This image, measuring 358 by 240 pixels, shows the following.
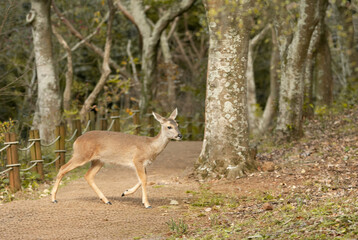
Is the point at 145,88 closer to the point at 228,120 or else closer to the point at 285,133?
the point at 285,133

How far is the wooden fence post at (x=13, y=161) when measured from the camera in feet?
38.8

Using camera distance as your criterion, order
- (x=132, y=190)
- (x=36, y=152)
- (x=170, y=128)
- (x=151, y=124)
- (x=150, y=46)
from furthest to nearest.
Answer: (x=150, y=46), (x=151, y=124), (x=36, y=152), (x=170, y=128), (x=132, y=190)

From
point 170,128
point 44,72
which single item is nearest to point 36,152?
point 44,72

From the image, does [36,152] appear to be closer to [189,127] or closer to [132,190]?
[132,190]

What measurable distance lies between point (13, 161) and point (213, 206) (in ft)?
15.6

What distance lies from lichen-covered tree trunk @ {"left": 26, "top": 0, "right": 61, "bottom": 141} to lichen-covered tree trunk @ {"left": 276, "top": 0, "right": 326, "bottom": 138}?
6.66m

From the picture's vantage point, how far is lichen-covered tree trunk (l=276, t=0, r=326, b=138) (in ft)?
50.2

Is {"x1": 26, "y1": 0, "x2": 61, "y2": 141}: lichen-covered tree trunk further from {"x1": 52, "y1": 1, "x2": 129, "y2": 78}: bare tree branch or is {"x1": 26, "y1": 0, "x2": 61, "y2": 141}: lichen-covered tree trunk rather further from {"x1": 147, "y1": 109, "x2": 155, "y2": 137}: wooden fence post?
{"x1": 52, "y1": 1, "x2": 129, "y2": 78}: bare tree branch

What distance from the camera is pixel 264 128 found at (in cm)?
2247

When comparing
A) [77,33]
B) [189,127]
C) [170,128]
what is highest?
[77,33]

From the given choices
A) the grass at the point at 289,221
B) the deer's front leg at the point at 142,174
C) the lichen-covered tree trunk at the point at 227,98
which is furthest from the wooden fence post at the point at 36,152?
the grass at the point at 289,221

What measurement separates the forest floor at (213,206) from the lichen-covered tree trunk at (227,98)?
0.52 m

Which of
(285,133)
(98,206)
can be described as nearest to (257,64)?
(285,133)

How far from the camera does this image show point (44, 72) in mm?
16750
